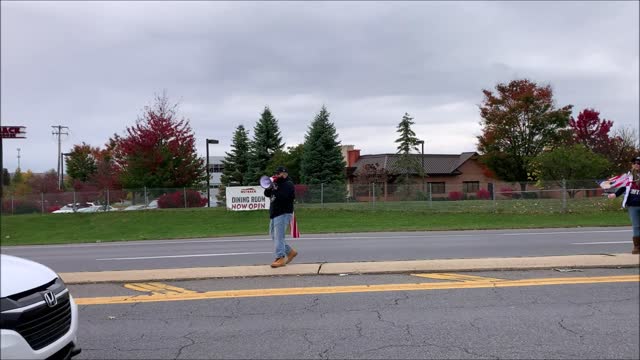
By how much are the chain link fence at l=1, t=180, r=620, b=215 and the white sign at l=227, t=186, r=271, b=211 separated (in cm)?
262

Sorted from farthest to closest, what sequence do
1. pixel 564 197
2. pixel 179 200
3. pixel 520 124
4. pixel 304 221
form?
pixel 520 124 → pixel 179 200 → pixel 304 221 → pixel 564 197

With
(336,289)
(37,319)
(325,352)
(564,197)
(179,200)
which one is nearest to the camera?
(37,319)

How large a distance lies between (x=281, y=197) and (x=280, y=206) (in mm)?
160

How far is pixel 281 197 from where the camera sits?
9.23 metres

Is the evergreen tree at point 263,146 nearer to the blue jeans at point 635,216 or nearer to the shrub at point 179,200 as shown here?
the shrub at point 179,200

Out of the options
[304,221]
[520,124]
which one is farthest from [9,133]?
[520,124]

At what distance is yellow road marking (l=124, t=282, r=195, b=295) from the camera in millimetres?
7895

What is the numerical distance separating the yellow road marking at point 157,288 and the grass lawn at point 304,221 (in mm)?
12266

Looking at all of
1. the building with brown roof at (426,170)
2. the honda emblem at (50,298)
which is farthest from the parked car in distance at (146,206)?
the honda emblem at (50,298)

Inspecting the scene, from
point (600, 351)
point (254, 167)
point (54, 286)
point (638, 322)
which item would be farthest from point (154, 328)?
point (254, 167)

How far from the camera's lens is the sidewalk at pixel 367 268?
8734mm

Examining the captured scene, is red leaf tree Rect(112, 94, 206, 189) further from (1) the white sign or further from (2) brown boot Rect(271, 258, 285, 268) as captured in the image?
(2) brown boot Rect(271, 258, 285, 268)

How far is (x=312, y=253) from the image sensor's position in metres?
12.4

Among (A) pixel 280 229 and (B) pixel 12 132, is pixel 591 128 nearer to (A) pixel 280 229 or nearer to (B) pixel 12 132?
(A) pixel 280 229
